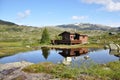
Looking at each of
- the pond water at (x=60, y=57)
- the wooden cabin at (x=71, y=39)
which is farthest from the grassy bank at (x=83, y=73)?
the wooden cabin at (x=71, y=39)

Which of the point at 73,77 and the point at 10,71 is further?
the point at 10,71

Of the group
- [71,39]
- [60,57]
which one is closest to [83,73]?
[60,57]

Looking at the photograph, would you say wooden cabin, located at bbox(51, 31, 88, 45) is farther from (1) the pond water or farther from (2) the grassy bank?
(2) the grassy bank

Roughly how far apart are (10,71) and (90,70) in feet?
36.0

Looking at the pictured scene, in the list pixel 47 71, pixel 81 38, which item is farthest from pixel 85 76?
pixel 81 38

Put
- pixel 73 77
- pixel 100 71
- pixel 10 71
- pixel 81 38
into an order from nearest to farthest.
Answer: pixel 73 77, pixel 100 71, pixel 10 71, pixel 81 38

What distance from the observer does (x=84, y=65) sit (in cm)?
2928

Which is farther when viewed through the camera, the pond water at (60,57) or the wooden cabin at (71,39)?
the wooden cabin at (71,39)

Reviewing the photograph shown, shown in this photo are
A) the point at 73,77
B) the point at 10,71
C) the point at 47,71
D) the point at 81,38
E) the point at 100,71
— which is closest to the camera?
the point at 73,77

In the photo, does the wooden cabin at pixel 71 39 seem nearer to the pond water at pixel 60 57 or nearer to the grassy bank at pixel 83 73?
the pond water at pixel 60 57

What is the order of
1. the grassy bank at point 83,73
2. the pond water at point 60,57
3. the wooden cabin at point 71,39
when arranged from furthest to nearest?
the wooden cabin at point 71,39 < the pond water at point 60,57 < the grassy bank at point 83,73

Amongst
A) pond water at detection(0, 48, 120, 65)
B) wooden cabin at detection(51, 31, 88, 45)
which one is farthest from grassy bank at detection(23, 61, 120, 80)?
wooden cabin at detection(51, 31, 88, 45)

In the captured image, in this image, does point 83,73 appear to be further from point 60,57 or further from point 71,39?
point 71,39

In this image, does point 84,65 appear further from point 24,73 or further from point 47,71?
point 24,73
